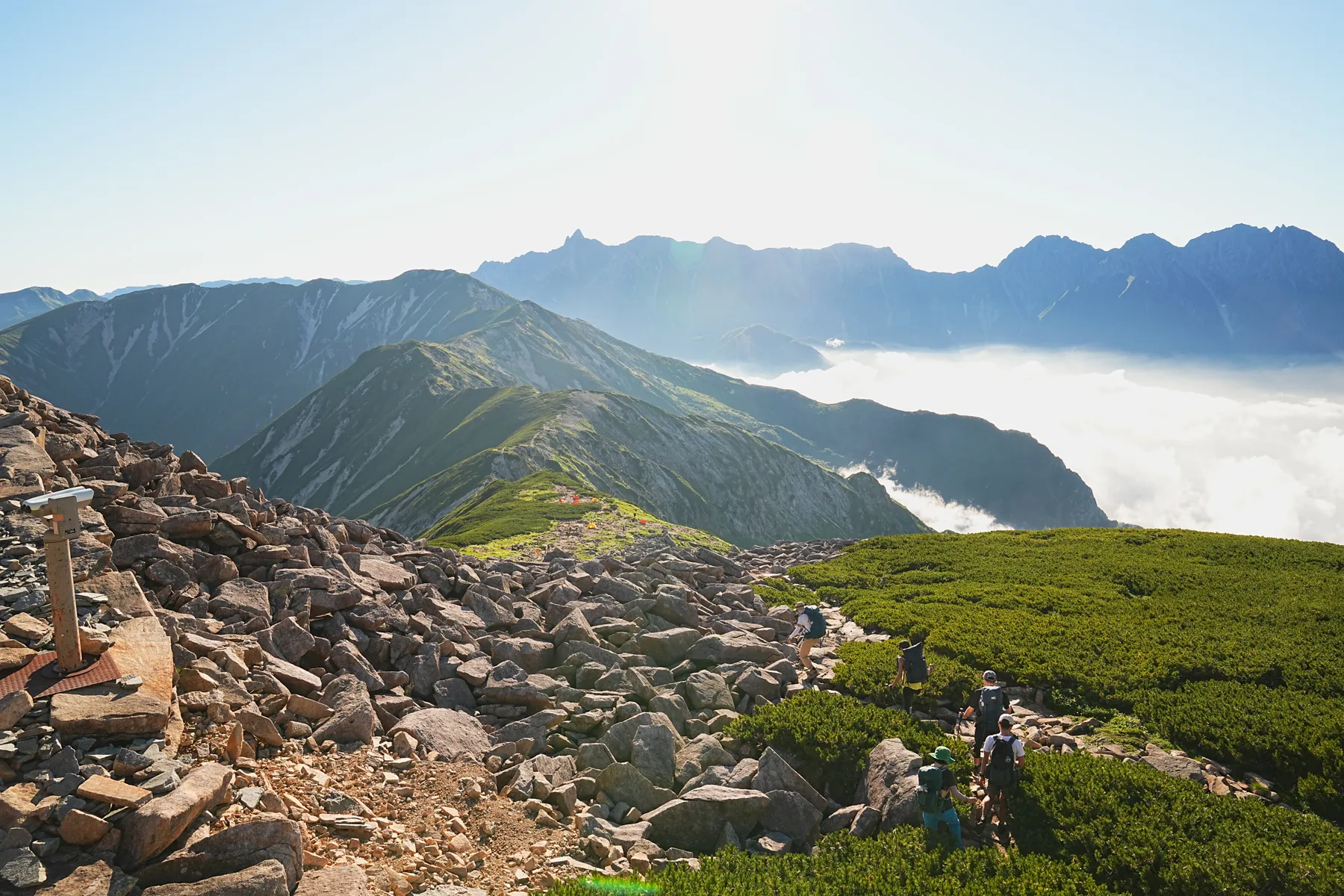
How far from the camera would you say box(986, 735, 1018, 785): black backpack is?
579 inches

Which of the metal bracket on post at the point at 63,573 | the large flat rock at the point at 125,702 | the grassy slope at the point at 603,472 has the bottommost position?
the grassy slope at the point at 603,472

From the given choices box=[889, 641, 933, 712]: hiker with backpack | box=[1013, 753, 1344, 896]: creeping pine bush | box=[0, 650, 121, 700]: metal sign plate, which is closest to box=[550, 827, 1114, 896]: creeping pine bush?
box=[1013, 753, 1344, 896]: creeping pine bush

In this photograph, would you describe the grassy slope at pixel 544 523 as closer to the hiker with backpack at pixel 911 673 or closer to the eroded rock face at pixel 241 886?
the hiker with backpack at pixel 911 673

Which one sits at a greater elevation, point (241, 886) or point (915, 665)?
point (241, 886)

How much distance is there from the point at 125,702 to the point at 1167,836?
19332 mm

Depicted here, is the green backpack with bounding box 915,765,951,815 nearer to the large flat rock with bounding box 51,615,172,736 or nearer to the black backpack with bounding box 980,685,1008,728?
the black backpack with bounding box 980,685,1008,728

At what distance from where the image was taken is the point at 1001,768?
48.2ft

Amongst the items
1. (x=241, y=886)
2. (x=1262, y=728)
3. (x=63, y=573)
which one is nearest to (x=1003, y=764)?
(x=1262, y=728)

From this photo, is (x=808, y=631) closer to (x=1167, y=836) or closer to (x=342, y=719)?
(x=1167, y=836)

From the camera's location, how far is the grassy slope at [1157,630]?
60.6 feet

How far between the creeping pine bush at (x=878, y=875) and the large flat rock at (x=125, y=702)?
7.49m

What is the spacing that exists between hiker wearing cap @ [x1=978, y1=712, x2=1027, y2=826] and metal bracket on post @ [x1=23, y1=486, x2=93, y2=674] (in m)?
18.1

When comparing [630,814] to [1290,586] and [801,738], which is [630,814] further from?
[1290,586]

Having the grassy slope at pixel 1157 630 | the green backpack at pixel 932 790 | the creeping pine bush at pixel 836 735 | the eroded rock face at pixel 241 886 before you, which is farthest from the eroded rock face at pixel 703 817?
the grassy slope at pixel 1157 630
